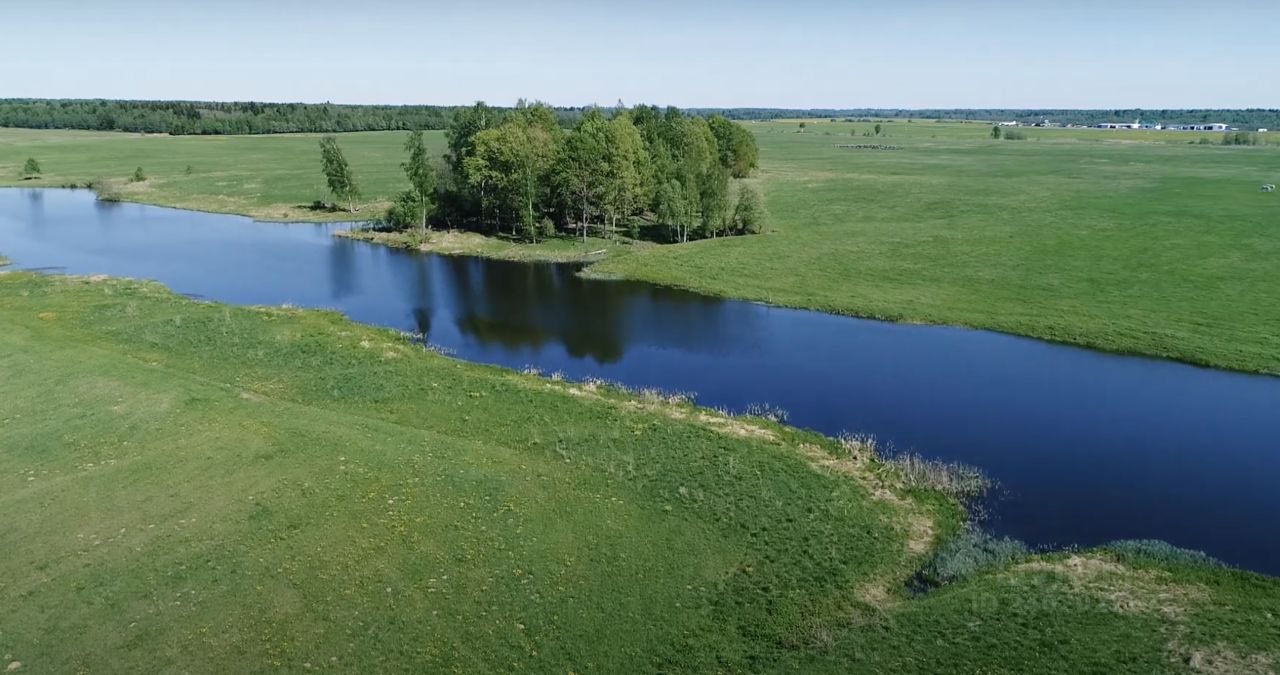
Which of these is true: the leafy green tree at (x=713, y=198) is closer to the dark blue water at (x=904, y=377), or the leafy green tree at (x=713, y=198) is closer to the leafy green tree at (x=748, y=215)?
the leafy green tree at (x=748, y=215)

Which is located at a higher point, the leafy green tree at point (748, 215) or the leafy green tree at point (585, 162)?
the leafy green tree at point (585, 162)

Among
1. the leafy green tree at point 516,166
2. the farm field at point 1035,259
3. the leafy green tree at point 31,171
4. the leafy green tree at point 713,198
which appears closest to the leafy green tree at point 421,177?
the leafy green tree at point 516,166

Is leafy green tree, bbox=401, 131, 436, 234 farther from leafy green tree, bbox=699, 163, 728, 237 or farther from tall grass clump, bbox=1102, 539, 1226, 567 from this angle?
tall grass clump, bbox=1102, 539, 1226, 567

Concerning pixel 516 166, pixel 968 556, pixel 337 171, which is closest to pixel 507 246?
pixel 516 166

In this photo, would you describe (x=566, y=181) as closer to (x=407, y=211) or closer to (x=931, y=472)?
(x=407, y=211)

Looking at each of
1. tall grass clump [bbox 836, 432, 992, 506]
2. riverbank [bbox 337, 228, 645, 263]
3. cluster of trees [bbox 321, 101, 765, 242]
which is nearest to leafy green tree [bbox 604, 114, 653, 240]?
cluster of trees [bbox 321, 101, 765, 242]

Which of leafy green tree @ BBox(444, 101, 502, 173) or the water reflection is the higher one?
leafy green tree @ BBox(444, 101, 502, 173)

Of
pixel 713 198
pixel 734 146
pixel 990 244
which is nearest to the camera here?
pixel 990 244
